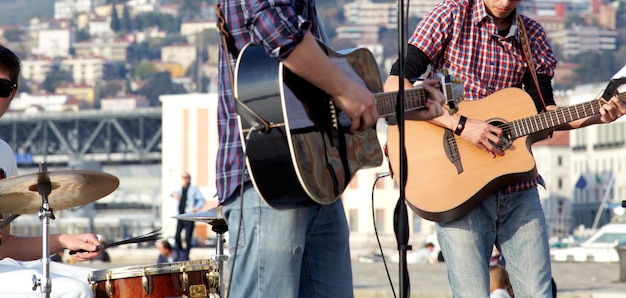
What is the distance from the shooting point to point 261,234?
12.3ft

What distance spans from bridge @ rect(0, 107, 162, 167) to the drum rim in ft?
404

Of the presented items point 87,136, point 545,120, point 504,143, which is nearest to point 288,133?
point 504,143

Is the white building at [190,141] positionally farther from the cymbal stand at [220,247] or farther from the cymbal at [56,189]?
the cymbal at [56,189]

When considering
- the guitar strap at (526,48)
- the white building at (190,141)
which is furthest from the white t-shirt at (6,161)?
the white building at (190,141)

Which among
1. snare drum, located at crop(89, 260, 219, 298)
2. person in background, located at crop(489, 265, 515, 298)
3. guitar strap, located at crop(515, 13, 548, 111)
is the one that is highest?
guitar strap, located at crop(515, 13, 548, 111)

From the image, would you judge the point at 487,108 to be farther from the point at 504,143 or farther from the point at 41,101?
the point at 41,101

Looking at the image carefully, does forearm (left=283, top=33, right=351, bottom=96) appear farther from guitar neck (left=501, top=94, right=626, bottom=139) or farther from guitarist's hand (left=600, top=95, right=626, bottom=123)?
guitarist's hand (left=600, top=95, right=626, bottom=123)

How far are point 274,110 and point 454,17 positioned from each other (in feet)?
5.74

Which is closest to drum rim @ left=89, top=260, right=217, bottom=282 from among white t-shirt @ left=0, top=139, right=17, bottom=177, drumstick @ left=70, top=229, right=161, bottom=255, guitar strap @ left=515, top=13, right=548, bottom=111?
drumstick @ left=70, top=229, right=161, bottom=255

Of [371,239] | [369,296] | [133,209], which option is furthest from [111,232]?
[369,296]

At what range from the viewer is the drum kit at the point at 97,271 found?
4.85 metres

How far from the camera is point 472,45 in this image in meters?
5.21

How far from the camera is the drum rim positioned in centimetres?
532

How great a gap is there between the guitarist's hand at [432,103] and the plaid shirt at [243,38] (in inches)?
18.7
